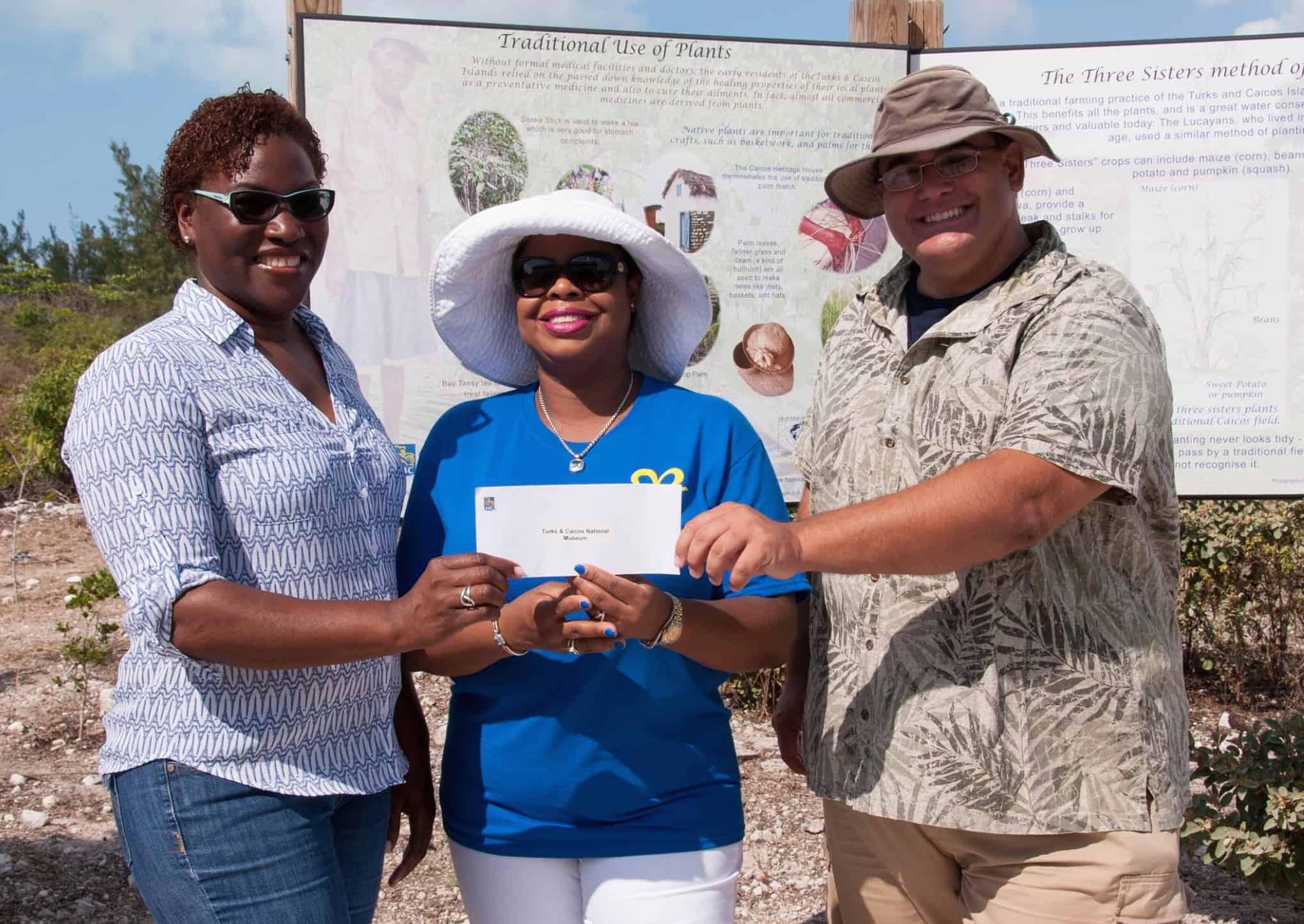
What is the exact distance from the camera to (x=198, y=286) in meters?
2.10

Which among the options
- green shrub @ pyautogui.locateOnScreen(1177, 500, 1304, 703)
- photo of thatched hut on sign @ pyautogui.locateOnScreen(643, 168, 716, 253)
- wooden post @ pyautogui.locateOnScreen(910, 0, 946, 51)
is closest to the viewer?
photo of thatched hut on sign @ pyautogui.locateOnScreen(643, 168, 716, 253)

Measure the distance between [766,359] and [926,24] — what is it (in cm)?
122

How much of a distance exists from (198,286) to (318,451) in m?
0.41

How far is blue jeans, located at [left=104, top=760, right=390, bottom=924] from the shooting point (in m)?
1.85

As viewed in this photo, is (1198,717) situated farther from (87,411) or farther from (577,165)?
(87,411)

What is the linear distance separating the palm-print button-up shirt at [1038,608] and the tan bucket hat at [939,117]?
0.23 m

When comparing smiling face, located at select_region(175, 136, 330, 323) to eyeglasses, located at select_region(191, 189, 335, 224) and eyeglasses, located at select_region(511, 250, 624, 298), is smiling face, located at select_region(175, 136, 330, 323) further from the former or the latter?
eyeglasses, located at select_region(511, 250, 624, 298)

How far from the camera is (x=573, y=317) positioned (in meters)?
2.29

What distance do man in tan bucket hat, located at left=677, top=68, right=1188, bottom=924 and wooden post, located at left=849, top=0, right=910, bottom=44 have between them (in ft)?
5.15

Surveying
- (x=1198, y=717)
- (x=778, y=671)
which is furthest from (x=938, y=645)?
(x=1198, y=717)

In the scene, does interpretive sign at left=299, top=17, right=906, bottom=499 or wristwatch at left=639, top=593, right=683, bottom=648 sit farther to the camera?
interpretive sign at left=299, top=17, right=906, bottom=499

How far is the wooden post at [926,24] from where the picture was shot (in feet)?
12.3

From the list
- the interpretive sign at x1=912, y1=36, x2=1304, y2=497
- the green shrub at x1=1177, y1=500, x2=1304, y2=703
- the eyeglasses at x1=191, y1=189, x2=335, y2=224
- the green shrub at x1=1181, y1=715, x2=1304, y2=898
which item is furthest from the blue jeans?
the green shrub at x1=1177, y1=500, x2=1304, y2=703

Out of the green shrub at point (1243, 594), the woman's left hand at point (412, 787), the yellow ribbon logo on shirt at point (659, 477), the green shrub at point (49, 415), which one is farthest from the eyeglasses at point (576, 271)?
the green shrub at point (49, 415)
